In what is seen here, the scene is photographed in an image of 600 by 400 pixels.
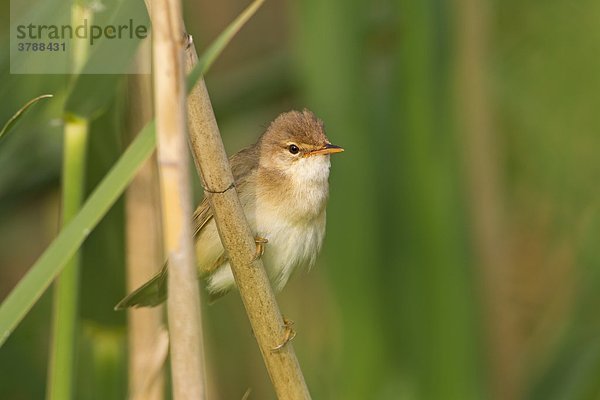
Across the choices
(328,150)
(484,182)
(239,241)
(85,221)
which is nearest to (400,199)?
(328,150)

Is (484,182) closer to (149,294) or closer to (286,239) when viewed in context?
(286,239)

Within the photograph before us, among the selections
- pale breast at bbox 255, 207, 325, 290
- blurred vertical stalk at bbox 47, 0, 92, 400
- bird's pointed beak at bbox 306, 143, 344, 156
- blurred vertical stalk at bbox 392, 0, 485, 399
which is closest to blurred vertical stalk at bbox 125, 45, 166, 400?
pale breast at bbox 255, 207, 325, 290

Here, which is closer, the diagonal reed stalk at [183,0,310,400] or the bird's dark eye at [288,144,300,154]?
the diagonal reed stalk at [183,0,310,400]

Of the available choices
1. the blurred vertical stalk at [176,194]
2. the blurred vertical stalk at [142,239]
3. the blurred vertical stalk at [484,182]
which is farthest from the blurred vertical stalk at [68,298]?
the blurred vertical stalk at [484,182]

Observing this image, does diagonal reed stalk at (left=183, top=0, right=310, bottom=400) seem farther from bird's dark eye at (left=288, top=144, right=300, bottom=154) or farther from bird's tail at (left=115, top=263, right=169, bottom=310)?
bird's dark eye at (left=288, top=144, right=300, bottom=154)

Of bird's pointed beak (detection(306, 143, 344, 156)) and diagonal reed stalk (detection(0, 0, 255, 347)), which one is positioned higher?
bird's pointed beak (detection(306, 143, 344, 156))
